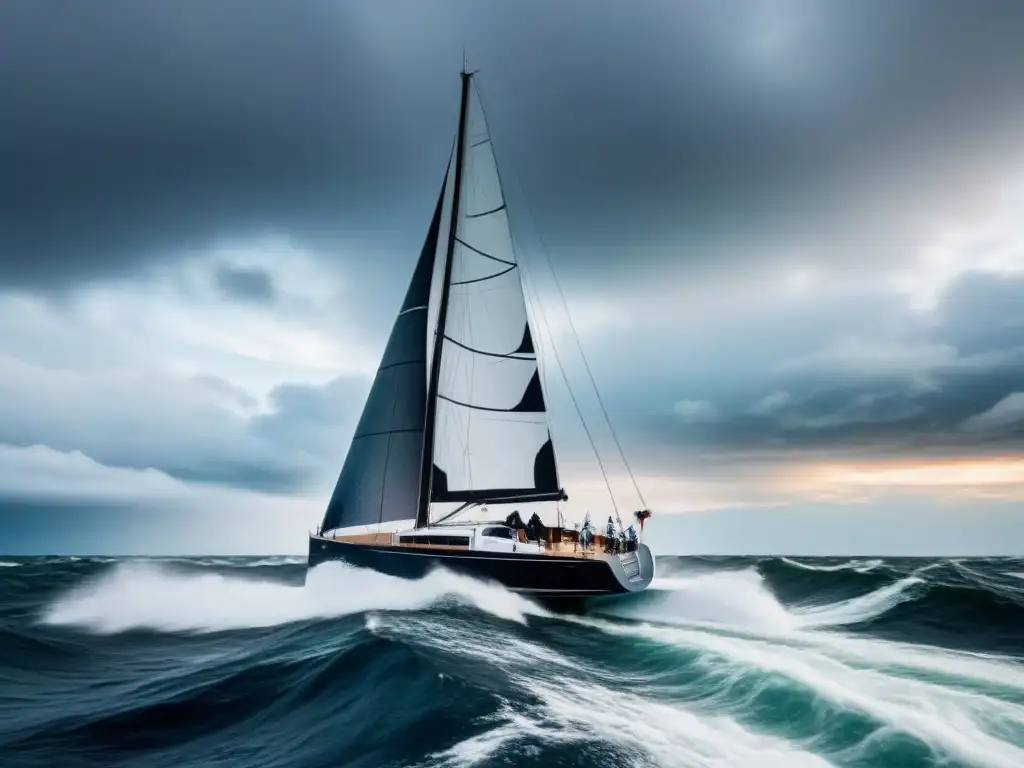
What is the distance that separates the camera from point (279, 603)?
2348 centimetres

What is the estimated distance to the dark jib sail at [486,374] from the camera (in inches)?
926

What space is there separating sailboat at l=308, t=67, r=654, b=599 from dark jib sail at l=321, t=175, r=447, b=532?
0.13 ft

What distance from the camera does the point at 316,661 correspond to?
493 inches

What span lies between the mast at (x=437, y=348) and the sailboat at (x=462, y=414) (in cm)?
4

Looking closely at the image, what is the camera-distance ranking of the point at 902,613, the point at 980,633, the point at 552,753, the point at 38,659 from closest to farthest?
1. the point at 552,753
2. the point at 38,659
3. the point at 980,633
4. the point at 902,613

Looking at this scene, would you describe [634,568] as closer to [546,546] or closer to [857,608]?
[546,546]

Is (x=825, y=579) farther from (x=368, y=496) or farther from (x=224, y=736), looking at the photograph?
(x=224, y=736)

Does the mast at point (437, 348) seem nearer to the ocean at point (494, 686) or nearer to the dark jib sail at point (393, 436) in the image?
the dark jib sail at point (393, 436)

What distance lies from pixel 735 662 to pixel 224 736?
950 cm

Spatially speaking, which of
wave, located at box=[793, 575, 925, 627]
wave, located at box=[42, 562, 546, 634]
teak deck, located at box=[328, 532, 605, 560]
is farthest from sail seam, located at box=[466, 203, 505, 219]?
wave, located at box=[793, 575, 925, 627]

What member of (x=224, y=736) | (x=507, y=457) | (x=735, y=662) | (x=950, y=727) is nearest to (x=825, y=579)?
(x=507, y=457)

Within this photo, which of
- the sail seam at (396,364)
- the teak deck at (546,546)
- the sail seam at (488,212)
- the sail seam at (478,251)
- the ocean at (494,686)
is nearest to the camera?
the ocean at (494,686)

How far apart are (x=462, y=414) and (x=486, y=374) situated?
176 centimetres

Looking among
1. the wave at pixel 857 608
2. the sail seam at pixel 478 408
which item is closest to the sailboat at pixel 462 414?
the sail seam at pixel 478 408
